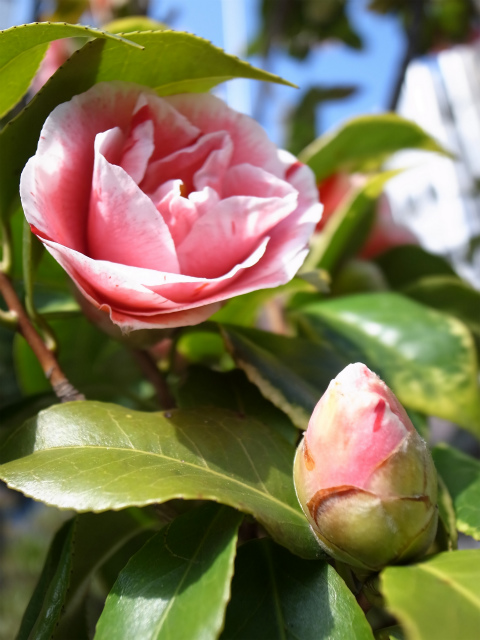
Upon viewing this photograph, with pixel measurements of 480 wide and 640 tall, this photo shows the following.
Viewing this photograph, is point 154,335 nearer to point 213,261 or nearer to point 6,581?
point 213,261

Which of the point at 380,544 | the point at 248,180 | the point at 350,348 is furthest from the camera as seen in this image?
the point at 350,348

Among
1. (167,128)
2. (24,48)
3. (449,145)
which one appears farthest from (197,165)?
(449,145)

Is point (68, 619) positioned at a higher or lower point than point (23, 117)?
lower

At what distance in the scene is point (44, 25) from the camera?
1.18 feet

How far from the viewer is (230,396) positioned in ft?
1.56

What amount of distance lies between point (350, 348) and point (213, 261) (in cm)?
26

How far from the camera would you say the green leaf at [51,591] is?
36 cm

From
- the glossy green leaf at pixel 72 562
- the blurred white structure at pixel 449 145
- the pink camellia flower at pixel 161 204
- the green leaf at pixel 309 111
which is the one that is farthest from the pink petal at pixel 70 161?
the blurred white structure at pixel 449 145

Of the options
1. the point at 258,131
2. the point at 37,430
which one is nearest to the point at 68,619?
the point at 37,430

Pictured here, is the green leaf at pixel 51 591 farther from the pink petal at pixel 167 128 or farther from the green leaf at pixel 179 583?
the pink petal at pixel 167 128

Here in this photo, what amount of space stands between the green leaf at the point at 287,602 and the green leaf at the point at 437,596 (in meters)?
0.04

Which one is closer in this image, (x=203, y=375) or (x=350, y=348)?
(x=203, y=375)

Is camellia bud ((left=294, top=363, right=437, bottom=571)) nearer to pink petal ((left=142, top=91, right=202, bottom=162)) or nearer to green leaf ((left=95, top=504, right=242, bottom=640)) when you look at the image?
green leaf ((left=95, top=504, right=242, bottom=640))

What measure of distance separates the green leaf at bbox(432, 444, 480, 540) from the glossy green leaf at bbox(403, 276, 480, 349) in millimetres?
253
